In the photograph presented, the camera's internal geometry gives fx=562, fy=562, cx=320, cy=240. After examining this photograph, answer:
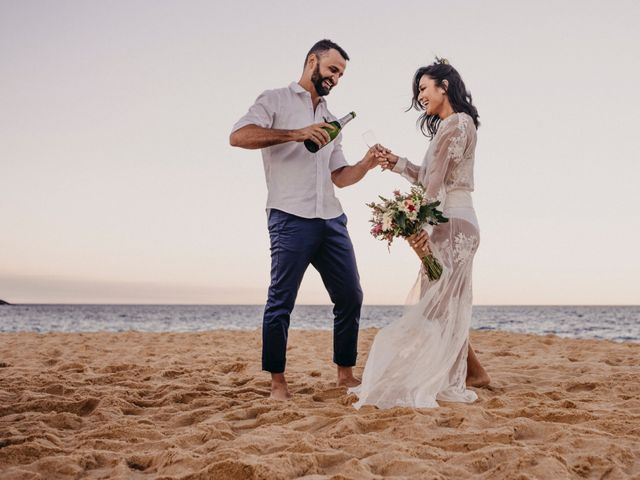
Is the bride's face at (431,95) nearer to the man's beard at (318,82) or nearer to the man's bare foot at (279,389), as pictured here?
the man's beard at (318,82)

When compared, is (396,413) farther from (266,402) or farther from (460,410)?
(266,402)

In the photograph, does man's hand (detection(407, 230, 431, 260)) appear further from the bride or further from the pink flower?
the pink flower

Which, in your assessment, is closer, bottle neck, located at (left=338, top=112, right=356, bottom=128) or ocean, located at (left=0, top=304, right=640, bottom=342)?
bottle neck, located at (left=338, top=112, right=356, bottom=128)

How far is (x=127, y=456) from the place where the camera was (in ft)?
8.18

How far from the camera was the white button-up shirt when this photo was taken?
12.8 ft

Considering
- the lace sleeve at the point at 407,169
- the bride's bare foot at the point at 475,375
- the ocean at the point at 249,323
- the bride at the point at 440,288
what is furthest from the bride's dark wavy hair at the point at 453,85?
the ocean at the point at 249,323

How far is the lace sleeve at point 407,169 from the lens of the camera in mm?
4156

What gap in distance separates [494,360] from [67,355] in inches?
194

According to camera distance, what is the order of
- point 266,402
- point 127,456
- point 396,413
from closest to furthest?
point 127,456
point 396,413
point 266,402

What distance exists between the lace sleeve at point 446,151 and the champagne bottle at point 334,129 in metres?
0.72

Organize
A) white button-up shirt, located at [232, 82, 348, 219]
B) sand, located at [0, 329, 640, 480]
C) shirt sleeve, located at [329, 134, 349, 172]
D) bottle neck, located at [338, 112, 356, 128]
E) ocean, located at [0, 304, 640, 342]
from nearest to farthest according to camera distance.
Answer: sand, located at [0, 329, 640, 480] → white button-up shirt, located at [232, 82, 348, 219] → bottle neck, located at [338, 112, 356, 128] → shirt sleeve, located at [329, 134, 349, 172] → ocean, located at [0, 304, 640, 342]

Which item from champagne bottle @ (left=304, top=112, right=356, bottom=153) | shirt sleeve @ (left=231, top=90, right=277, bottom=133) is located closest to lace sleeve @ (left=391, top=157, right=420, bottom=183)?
champagne bottle @ (left=304, top=112, right=356, bottom=153)

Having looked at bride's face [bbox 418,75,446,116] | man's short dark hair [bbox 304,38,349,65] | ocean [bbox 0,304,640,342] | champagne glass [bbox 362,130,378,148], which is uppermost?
man's short dark hair [bbox 304,38,349,65]

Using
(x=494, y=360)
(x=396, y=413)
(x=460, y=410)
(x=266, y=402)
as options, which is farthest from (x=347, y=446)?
(x=494, y=360)
